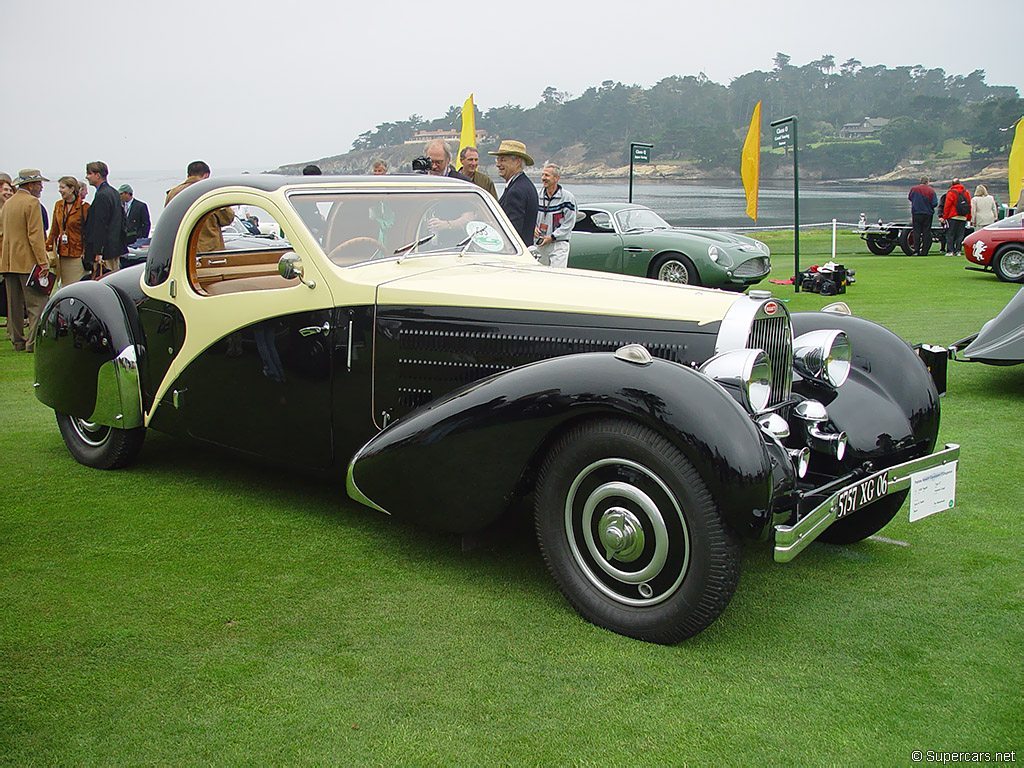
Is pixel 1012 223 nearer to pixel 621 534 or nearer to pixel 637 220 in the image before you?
pixel 637 220

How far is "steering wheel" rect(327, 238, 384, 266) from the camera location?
4559mm

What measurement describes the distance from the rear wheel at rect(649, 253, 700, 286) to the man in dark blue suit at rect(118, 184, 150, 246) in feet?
26.0

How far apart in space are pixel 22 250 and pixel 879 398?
356 inches

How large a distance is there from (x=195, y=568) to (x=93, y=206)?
26.1 ft

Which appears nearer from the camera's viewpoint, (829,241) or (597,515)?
(597,515)

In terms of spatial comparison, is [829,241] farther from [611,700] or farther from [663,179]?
[663,179]

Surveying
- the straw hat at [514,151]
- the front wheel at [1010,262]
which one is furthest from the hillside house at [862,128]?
the straw hat at [514,151]

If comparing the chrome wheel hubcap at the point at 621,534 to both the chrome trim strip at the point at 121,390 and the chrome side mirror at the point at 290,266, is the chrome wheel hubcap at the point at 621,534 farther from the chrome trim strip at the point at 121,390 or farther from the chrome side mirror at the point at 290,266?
the chrome trim strip at the point at 121,390

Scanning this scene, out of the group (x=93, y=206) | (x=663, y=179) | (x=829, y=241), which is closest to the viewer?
(x=93, y=206)

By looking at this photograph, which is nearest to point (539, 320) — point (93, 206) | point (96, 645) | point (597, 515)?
point (597, 515)

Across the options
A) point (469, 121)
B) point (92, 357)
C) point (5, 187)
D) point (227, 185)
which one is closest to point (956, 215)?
point (469, 121)

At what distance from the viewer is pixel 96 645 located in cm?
340

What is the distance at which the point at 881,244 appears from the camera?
2173cm

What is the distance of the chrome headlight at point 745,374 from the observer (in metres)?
3.57
